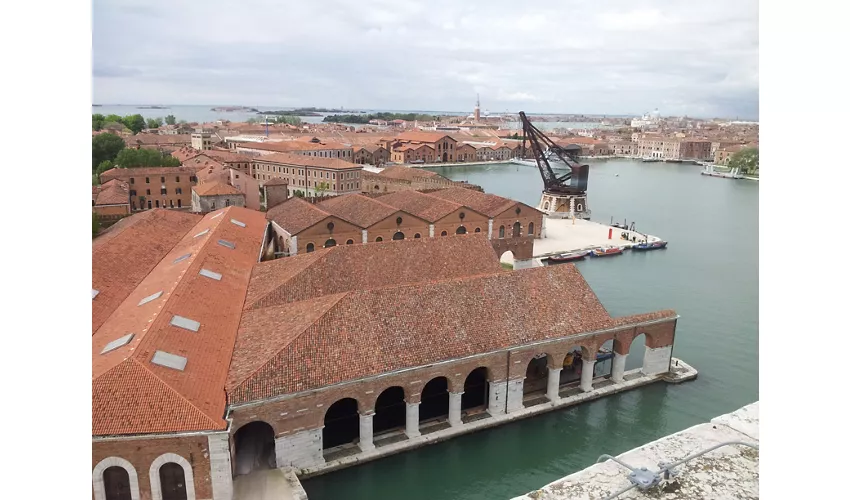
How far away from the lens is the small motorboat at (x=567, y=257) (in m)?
34.4

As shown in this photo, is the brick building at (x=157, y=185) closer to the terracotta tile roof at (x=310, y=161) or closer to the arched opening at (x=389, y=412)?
the terracotta tile roof at (x=310, y=161)

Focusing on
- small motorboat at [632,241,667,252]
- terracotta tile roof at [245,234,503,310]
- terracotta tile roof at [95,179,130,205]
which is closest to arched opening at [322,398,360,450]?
terracotta tile roof at [245,234,503,310]

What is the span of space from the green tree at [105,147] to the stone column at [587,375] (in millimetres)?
45749

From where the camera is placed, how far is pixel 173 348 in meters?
12.9

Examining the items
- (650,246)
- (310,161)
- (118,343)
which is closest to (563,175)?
(650,246)

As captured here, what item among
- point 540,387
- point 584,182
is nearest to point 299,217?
point 540,387

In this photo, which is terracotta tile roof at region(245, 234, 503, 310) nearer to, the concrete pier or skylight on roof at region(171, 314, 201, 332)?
skylight on roof at region(171, 314, 201, 332)

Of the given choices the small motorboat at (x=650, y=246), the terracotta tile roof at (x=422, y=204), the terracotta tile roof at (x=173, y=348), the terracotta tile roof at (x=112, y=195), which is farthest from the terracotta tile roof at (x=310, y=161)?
the terracotta tile roof at (x=173, y=348)

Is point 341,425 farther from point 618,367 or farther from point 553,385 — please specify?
point 618,367

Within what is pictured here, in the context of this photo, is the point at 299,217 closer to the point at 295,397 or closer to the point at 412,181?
the point at 295,397

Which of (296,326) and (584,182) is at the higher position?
(584,182)
